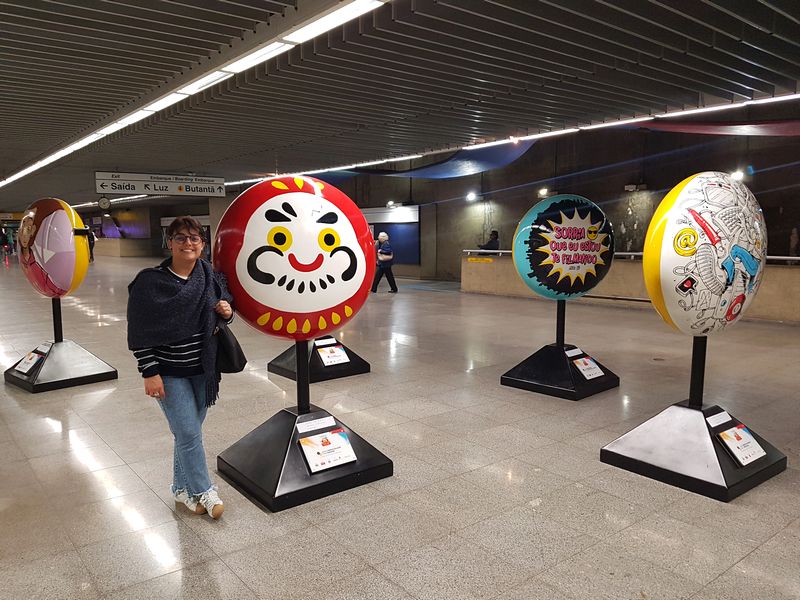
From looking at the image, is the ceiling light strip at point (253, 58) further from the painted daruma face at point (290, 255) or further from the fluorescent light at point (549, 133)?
the fluorescent light at point (549, 133)

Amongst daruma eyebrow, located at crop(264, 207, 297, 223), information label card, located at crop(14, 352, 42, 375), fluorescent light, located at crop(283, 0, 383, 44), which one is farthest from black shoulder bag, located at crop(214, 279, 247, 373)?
information label card, located at crop(14, 352, 42, 375)

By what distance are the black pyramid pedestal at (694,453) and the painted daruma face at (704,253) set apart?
0.40 m

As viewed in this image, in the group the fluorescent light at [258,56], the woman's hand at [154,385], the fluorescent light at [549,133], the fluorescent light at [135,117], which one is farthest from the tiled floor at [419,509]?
the fluorescent light at [549,133]

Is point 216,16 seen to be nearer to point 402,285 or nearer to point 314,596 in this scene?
point 314,596

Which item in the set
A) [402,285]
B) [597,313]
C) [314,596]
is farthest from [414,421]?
[402,285]

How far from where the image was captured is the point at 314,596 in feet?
8.09

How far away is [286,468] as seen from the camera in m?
3.35

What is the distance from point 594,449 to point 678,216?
167 cm

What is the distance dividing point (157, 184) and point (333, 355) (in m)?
10.5

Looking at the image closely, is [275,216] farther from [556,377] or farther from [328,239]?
[556,377]

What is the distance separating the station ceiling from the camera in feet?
15.9

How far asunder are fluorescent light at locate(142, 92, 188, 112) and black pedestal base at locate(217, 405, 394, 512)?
16.4 feet

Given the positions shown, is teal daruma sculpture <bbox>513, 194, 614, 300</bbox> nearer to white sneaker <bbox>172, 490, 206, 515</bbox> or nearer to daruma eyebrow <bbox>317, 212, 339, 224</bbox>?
daruma eyebrow <bbox>317, 212, 339, 224</bbox>

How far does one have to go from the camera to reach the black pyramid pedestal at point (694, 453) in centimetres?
338
